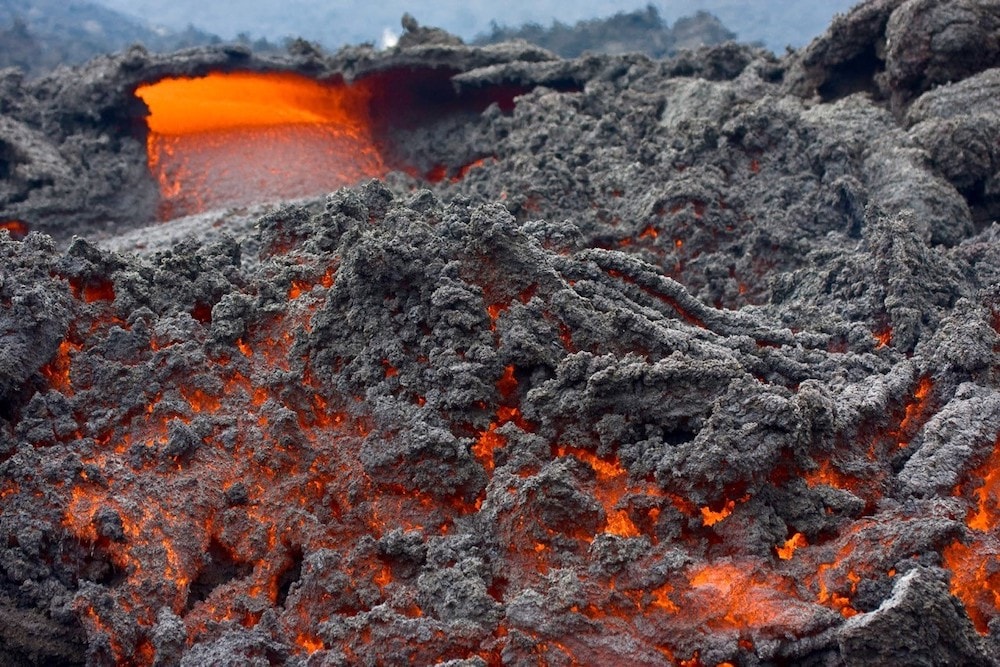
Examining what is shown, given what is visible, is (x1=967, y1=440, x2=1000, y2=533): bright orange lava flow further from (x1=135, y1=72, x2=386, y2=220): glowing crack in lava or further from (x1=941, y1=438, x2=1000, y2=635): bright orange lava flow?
→ (x1=135, y1=72, x2=386, y2=220): glowing crack in lava

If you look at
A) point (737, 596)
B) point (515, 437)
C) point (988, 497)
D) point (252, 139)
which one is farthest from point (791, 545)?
point (252, 139)

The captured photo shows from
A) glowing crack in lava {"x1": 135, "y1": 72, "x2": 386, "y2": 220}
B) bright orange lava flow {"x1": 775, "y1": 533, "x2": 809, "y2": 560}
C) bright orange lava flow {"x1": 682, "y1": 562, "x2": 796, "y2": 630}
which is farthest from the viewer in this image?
glowing crack in lava {"x1": 135, "y1": 72, "x2": 386, "y2": 220}

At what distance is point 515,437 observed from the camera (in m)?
2.86

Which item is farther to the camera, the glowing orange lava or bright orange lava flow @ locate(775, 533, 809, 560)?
the glowing orange lava

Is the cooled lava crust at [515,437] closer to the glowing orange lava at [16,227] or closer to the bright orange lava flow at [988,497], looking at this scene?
the bright orange lava flow at [988,497]

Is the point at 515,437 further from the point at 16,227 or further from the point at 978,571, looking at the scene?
the point at 16,227

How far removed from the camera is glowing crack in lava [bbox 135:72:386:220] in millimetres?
6121

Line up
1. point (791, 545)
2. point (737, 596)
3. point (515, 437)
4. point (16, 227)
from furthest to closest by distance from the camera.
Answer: point (16, 227), point (515, 437), point (791, 545), point (737, 596)

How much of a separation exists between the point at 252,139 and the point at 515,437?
15.1 ft

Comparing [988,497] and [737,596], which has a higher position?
[988,497]

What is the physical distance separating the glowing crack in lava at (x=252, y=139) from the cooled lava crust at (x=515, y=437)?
2.27 meters

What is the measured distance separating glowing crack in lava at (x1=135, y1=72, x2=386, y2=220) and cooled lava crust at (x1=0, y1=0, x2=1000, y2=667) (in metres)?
2.27

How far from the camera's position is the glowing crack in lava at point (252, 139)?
6.12 meters

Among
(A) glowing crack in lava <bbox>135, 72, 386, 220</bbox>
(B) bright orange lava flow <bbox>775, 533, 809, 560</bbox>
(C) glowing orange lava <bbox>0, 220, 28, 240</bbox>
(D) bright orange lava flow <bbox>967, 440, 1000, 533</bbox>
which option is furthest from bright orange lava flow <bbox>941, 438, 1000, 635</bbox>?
(C) glowing orange lava <bbox>0, 220, 28, 240</bbox>
